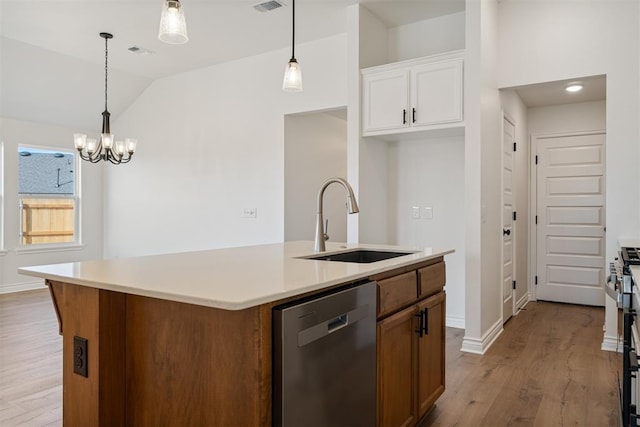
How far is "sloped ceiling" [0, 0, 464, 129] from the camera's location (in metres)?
3.91

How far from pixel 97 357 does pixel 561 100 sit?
5098 millimetres

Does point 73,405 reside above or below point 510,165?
below

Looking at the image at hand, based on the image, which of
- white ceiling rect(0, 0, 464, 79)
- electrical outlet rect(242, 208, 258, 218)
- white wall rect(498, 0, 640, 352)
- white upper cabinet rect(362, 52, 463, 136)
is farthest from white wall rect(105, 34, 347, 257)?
white wall rect(498, 0, 640, 352)

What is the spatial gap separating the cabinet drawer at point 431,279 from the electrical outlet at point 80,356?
4.66 feet

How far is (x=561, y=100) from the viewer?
4891 mm

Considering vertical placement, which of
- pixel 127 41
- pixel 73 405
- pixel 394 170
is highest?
pixel 127 41

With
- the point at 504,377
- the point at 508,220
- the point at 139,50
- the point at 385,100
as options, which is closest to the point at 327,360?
the point at 504,377

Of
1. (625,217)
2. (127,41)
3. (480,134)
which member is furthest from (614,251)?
(127,41)

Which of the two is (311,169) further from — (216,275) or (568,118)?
(216,275)

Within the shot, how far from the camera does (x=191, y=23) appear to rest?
4.20 meters

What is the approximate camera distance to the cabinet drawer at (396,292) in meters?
1.79

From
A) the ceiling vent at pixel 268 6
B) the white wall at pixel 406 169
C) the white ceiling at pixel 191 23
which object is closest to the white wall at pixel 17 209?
the white ceiling at pixel 191 23

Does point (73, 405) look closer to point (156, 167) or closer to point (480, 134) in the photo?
point (480, 134)

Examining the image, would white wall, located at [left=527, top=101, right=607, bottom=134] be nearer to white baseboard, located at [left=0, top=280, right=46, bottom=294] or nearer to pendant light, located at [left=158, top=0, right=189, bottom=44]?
pendant light, located at [left=158, top=0, right=189, bottom=44]
